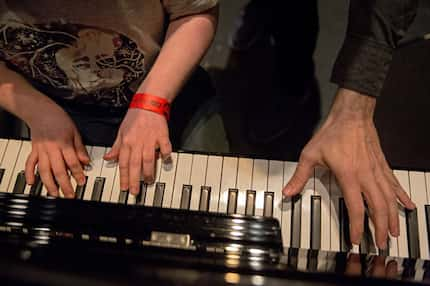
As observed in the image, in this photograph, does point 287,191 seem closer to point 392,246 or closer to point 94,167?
point 392,246

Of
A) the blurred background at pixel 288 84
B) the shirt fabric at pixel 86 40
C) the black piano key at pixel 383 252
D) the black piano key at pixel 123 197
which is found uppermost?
the blurred background at pixel 288 84

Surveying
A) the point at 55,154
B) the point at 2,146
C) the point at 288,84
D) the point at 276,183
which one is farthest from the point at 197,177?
the point at 288,84

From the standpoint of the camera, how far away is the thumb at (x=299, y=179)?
641mm

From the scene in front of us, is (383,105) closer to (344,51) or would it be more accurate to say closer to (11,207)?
(344,51)

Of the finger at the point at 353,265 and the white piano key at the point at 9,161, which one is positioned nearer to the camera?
the finger at the point at 353,265

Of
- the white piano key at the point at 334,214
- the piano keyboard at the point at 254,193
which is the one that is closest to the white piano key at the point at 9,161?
the piano keyboard at the point at 254,193

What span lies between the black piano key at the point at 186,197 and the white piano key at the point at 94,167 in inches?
5.9

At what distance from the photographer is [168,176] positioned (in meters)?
0.67

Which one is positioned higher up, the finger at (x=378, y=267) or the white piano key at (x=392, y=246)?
the white piano key at (x=392, y=246)

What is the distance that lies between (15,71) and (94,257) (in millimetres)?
490

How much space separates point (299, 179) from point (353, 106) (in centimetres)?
16

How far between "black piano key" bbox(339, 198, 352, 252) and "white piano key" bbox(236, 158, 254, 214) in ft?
0.49

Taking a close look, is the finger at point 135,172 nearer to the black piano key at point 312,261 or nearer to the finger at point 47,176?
the finger at point 47,176

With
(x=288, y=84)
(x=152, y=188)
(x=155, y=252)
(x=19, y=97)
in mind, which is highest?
(x=288, y=84)
